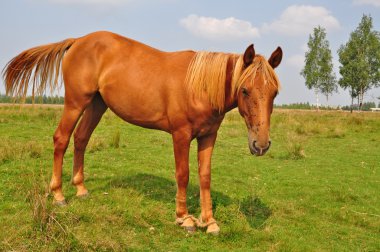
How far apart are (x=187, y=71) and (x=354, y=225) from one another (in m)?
3.95

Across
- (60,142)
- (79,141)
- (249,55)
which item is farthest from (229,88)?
(79,141)

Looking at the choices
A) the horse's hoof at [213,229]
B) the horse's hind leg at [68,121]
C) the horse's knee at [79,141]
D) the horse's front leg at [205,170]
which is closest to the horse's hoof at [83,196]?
the horse's hind leg at [68,121]

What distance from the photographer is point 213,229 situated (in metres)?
4.93

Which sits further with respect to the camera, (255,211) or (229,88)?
(255,211)

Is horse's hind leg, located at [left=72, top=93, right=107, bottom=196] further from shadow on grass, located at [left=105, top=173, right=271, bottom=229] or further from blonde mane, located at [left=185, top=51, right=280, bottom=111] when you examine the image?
blonde mane, located at [left=185, top=51, right=280, bottom=111]

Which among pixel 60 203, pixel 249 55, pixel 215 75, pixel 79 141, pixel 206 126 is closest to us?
pixel 249 55

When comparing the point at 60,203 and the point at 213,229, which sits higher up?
the point at 60,203

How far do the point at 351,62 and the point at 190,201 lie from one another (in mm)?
50621

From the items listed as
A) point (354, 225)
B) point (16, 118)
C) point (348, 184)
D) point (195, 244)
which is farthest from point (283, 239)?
point (16, 118)

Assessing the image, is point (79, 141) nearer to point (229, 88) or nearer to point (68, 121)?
point (68, 121)

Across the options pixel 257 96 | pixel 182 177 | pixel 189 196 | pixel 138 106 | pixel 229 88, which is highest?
pixel 229 88

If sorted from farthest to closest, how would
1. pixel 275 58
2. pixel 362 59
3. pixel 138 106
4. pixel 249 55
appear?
pixel 362 59
pixel 138 106
pixel 275 58
pixel 249 55

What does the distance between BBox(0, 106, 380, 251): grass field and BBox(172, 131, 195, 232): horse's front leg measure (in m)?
0.16

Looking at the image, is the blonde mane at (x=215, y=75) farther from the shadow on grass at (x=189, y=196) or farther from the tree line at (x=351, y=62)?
the tree line at (x=351, y=62)
